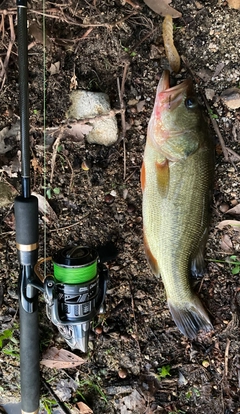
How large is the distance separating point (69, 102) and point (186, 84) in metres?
0.69

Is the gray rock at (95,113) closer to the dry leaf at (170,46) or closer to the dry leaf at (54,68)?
the dry leaf at (54,68)

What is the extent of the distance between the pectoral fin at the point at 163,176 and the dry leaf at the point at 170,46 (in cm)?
60

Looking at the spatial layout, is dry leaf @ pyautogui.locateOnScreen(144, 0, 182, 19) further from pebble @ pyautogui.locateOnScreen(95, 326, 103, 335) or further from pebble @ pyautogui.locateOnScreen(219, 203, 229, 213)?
pebble @ pyautogui.locateOnScreen(95, 326, 103, 335)

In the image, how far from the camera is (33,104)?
232 centimetres

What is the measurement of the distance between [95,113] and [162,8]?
27.3 inches

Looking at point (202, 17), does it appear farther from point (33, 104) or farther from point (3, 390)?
point (3, 390)

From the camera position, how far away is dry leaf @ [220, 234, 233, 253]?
2424 mm

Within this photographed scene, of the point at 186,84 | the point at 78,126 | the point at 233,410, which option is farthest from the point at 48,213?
the point at 233,410

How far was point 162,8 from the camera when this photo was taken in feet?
7.35

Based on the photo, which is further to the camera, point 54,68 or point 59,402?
point 59,402

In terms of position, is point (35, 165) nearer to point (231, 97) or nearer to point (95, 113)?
point (95, 113)

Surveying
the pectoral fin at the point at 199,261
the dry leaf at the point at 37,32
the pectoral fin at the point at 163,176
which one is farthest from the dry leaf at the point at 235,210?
the dry leaf at the point at 37,32

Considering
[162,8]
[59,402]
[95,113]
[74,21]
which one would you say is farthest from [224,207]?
[59,402]

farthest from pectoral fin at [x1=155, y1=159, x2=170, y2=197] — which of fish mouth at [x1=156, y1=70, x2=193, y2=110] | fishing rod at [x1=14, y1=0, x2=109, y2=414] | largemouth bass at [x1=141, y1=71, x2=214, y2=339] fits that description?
fishing rod at [x1=14, y1=0, x2=109, y2=414]
